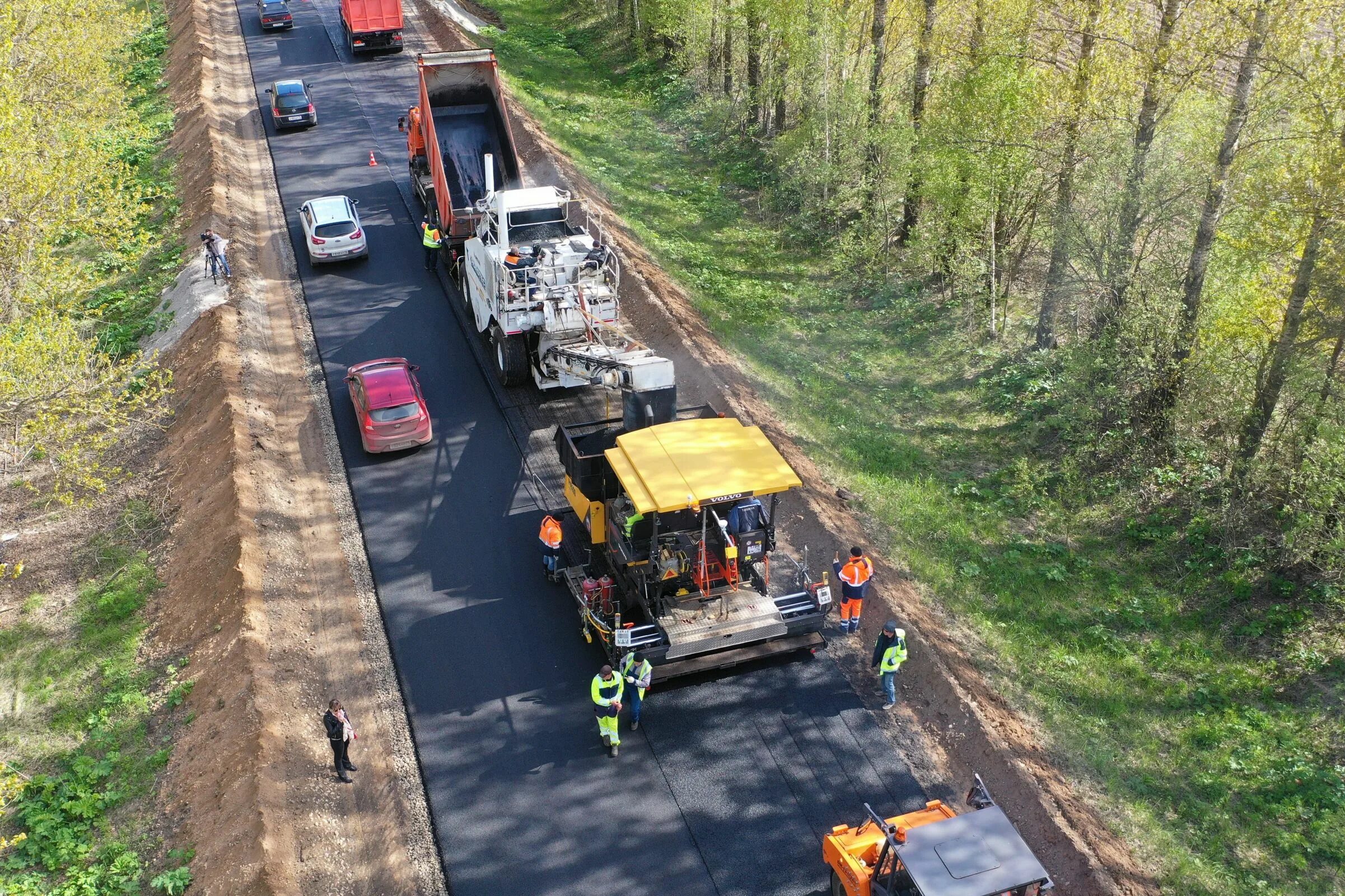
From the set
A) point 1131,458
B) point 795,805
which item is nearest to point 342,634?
point 795,805

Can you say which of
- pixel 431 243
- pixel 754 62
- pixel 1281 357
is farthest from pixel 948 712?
pixel 754 62

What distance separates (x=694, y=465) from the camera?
14609 millimetres

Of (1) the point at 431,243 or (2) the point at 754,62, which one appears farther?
(2) the point at 754,62

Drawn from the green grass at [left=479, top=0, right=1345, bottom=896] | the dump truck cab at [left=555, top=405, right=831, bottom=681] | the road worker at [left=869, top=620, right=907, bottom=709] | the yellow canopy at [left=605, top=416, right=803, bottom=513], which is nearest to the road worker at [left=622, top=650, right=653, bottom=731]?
the dump truck cab at [left=555, top=405, right=831, bottom=681]

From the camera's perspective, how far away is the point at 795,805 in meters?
13.0

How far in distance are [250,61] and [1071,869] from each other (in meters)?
41.8

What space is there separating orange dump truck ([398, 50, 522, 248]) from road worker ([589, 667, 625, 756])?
14.6 metres

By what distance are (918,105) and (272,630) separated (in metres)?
21.5

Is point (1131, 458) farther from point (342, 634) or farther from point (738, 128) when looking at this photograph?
point (738, 128)

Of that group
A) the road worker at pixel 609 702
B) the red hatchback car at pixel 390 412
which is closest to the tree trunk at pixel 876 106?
the red hatchback car at pixel 390 412

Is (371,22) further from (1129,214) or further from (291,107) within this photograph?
(1129,214)

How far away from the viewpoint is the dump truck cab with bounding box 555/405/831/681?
14.3m

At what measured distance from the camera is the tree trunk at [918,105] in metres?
27.5

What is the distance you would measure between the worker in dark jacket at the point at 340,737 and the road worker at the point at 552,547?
404 centimetres
